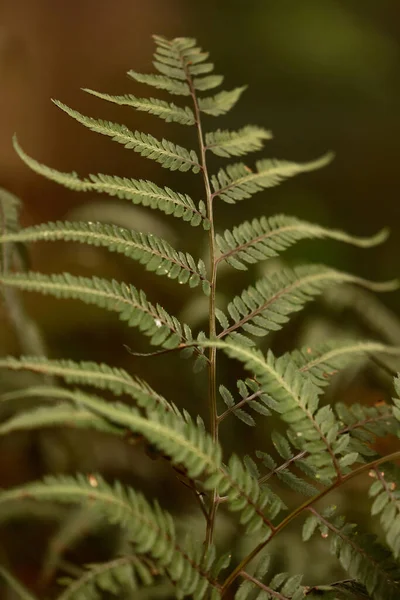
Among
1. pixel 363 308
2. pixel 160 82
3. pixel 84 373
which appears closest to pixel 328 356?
pixel 84 373

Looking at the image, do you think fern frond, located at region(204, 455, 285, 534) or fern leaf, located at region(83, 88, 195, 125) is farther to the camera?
fern leaf, located at region(83, 88, 195, 125)

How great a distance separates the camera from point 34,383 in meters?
1.10

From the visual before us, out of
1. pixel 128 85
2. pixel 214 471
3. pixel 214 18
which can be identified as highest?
pixel 214 18

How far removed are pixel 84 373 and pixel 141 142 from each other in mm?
309

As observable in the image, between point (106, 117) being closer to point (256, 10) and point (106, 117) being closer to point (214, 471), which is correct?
point (256, 10)

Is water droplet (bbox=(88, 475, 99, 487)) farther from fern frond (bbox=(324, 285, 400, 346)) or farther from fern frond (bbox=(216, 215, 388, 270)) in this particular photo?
fern frond (bbox=(324, 285, 400, 346))

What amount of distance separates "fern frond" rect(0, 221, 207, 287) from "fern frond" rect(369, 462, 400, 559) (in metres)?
0.31

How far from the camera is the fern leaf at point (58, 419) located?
485mm

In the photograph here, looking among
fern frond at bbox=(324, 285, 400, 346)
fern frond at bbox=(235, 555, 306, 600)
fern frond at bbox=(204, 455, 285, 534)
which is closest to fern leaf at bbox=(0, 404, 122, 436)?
fern frond at bbox=(204, 455, 285, 534)

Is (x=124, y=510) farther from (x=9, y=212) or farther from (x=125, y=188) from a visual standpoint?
(x=9, y=212)

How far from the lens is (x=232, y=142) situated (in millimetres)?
815

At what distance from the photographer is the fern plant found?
20.1 inches

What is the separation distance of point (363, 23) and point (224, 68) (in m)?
0.54

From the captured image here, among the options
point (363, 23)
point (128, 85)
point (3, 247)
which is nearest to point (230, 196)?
point (3, 247)
